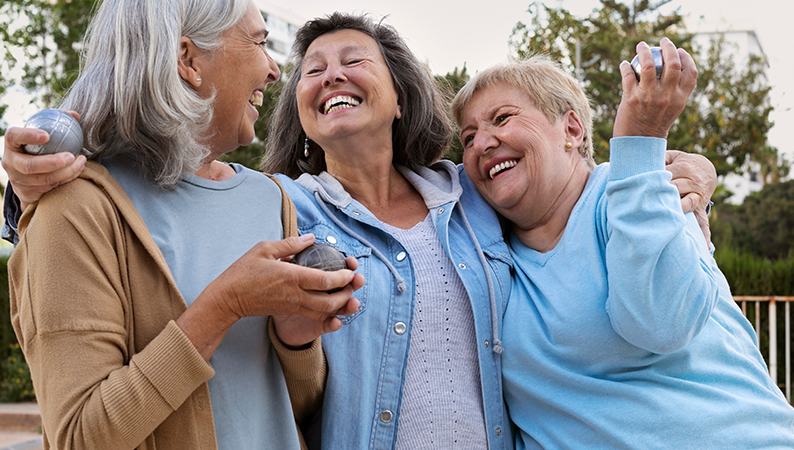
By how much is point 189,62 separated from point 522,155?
1.32 m

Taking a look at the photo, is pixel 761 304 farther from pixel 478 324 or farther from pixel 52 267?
pixel 52 267

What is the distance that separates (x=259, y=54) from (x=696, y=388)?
171 cm

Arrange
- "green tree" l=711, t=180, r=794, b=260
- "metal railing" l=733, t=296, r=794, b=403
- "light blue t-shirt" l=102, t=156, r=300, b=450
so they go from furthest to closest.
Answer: "green tree" l=711, t=180, r=794, b=260, "metal railing" l=733, t=296, r=794, b=403, "light blue t-shirt" l=102, t=156, r=300, b=450

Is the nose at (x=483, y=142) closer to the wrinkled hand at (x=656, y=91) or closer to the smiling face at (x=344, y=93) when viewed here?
the smiling face at (x=344, y=93)

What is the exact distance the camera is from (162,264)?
1622 mm

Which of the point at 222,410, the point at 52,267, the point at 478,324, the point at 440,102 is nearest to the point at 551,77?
the point at 440,102

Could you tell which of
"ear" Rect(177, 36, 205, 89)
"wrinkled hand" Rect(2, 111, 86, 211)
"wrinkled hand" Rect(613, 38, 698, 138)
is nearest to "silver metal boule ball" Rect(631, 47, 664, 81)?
"wrinkled hand" Rect(613, 38, 698, 138)

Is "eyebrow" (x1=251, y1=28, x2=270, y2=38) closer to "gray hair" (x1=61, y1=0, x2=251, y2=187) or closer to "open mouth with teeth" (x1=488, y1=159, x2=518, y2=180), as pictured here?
"gray hair" (x1=61, y1=0, x2=251, y2=187)

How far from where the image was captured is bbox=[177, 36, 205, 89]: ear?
5.89 ft

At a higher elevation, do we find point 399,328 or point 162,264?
point 162,264

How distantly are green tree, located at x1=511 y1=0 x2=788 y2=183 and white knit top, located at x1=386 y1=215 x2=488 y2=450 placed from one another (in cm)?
1237

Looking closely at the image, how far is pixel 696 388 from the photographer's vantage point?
2.06 m

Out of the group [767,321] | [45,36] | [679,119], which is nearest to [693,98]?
[679,119]

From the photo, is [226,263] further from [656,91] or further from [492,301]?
[656,91]
